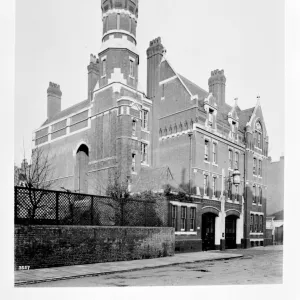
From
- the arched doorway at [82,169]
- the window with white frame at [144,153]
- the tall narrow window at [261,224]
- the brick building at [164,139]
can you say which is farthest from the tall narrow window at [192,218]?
the arched doorway at [82,169]

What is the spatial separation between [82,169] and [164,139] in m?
5.66

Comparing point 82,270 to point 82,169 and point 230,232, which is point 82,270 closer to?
point 82,169

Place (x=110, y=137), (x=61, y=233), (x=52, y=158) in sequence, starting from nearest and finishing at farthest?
(x=61, y=233), (x=52, y=158), (x=110, y=137)

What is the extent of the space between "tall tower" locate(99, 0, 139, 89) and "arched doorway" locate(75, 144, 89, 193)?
3.79 meters

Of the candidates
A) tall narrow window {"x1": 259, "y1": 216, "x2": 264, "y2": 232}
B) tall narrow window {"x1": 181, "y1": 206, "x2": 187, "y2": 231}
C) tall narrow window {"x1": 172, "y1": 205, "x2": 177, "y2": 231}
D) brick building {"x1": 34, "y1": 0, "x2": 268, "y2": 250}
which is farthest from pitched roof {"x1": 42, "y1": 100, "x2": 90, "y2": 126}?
tall narrow window {"x1": 259, "y1": 216, "x2": 264, "y2": 232}

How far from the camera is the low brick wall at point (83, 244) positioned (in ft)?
42.5

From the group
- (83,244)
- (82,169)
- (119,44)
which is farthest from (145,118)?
(83,244)

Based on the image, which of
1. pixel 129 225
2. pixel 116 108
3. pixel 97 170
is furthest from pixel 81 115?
pixel 129 225

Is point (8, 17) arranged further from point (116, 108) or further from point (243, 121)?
point (243, 121)

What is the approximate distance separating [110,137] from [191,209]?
22.8ft

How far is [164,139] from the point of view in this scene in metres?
23.0

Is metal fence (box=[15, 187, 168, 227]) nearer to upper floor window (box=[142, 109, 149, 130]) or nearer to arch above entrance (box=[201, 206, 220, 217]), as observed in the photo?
arch above entrance (box=[201, 206, 220, 217])

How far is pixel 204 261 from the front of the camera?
17781 mm

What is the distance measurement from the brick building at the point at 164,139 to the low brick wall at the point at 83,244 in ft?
10.2
